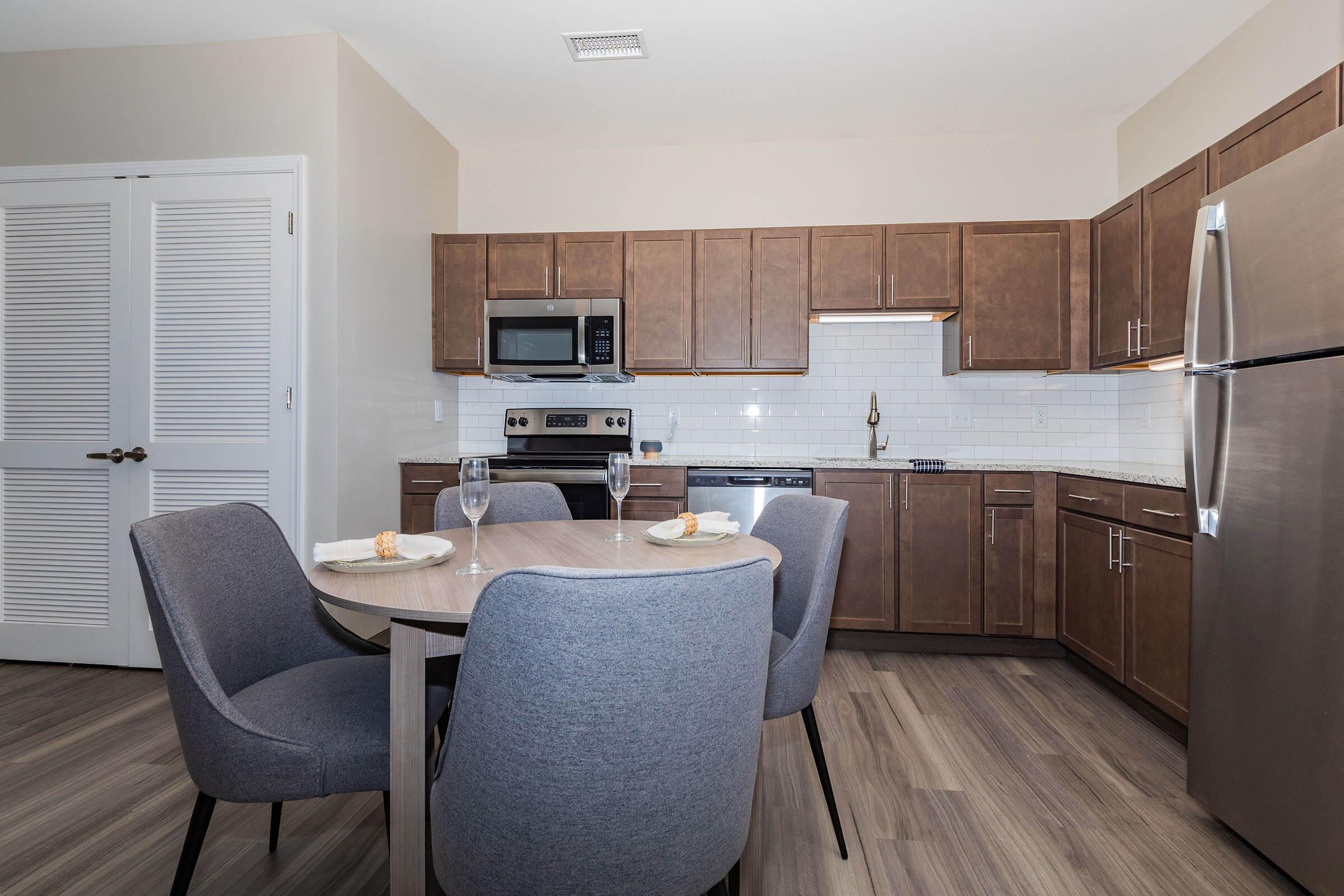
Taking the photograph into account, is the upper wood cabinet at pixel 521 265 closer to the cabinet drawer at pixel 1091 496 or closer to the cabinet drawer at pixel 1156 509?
the cabinet drawer at pixel 1091 496

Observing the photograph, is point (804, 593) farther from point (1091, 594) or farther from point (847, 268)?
point (847, 268)

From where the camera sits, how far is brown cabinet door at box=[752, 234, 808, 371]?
141 inches

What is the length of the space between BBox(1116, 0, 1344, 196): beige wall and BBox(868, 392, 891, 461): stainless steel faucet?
1.69 m

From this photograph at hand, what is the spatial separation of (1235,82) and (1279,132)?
945 mm

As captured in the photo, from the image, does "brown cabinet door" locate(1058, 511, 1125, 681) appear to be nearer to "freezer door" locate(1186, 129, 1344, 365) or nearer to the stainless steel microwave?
"freezer door" locate(1186, 129, 1344, 365)

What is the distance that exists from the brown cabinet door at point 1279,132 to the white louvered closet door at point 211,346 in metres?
3.48

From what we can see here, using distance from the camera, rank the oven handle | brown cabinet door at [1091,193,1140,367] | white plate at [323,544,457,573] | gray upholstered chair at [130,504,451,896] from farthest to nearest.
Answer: the oven handle, brown cabinet door at [1091,193,1140,367], white plate at [323,544,457,573], gray upholstered chair at [130,504,451,896]

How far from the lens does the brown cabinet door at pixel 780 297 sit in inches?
141

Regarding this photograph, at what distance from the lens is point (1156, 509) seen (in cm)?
239

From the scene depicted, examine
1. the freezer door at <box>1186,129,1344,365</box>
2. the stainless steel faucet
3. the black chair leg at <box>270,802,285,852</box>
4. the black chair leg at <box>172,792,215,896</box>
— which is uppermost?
the freezer door at <box>1186,129,1344,365</box>

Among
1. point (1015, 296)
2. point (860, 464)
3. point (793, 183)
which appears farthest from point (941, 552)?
point (793, 183)

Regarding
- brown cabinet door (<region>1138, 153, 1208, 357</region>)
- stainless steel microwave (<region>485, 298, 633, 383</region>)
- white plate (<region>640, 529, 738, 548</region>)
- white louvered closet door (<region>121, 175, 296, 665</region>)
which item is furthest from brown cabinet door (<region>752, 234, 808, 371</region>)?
white louvered closet door (<region>121, 175, 296, 665</region>)

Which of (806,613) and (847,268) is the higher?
(847,268)

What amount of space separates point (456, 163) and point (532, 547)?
10.7 feet
